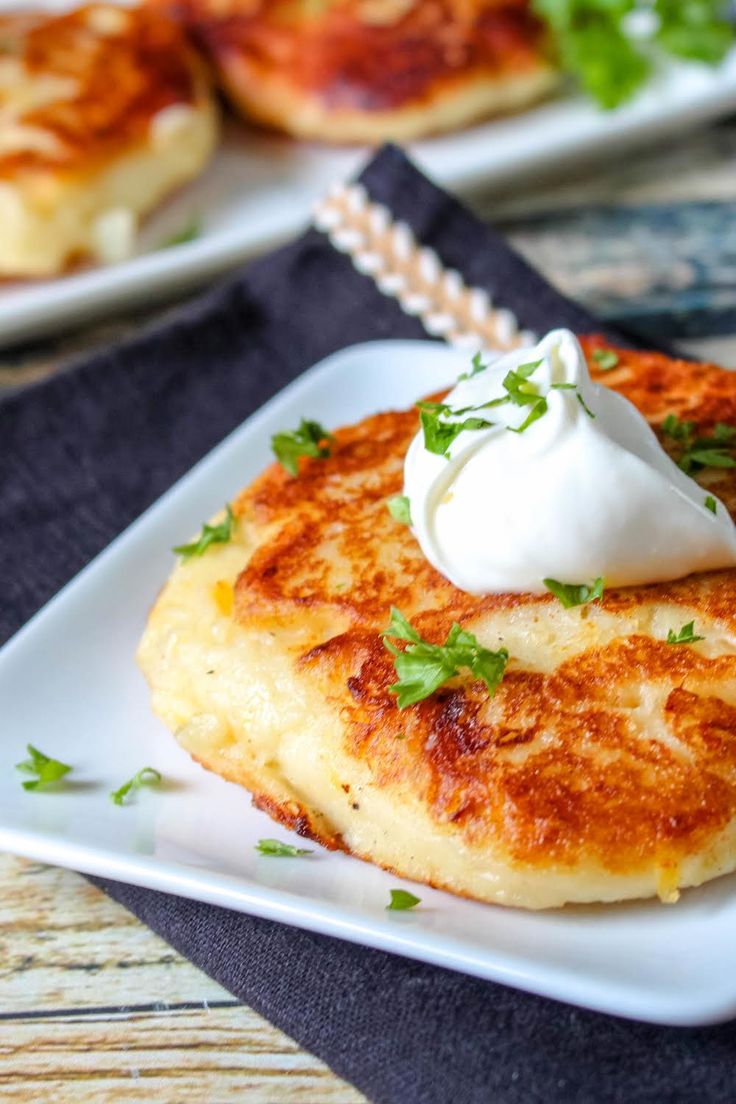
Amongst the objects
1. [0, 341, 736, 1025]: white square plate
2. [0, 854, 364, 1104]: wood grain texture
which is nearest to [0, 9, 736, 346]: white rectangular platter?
[0, 341, 736, 1025]: white square plate

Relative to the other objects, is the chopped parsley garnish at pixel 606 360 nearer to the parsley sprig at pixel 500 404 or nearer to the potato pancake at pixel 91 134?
the parsley sprig at pixel 500 404

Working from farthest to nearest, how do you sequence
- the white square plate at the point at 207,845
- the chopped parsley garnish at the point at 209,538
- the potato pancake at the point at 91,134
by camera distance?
1. the potato pancake at the point at 91,134
2. the chopped parsley garnish at the point at 209,538
3. the white square plate at the point at 207,845

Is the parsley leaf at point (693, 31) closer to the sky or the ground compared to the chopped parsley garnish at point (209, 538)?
closer to the ground

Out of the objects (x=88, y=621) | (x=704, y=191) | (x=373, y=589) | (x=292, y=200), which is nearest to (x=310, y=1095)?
(x=373, y=589)

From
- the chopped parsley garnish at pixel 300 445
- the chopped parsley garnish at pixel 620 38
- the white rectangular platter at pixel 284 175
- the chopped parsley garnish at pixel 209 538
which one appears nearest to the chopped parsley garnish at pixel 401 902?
the chopped parsley garnish at pixel 209 538

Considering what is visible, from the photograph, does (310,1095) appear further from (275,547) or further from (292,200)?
(292,200)

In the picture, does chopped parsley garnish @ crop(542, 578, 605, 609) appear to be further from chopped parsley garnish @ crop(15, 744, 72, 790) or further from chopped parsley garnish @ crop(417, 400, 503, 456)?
chopped parsley garnish @ crop(15, 744, 72, 790)

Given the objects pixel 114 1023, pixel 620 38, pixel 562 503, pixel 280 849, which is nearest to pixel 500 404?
pixel 562 503
